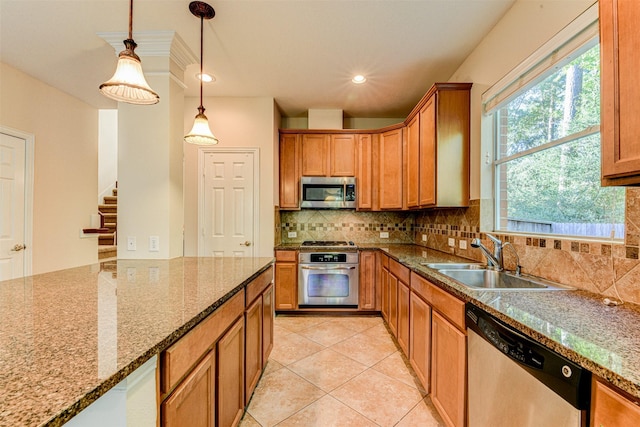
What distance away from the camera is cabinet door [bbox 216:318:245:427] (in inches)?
50.9

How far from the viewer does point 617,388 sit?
0.70 m

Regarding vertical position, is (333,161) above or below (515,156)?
above

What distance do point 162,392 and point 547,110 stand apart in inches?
94.7

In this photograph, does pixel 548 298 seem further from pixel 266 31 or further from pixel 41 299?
pixel 266 31

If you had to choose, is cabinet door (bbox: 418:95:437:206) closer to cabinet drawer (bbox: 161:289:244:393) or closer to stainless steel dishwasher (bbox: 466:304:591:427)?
stainless steel dishwasher (bbox: 466:304:591:427)

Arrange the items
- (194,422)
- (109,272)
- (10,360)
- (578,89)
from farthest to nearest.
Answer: (109,272) < (578,89) < (194,422) < (10,360)

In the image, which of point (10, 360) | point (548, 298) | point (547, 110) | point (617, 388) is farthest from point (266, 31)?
point (617, 388)

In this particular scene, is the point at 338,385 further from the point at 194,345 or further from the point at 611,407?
the point at 611,407

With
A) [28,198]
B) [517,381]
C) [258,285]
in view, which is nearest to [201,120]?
[258,285]

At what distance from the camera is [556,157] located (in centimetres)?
167

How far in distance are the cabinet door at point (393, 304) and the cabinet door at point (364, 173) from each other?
1097 mm

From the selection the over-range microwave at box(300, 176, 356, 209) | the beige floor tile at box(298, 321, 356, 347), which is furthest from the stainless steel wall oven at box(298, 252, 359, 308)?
the over-range microwave at box(300, 176, 356, 209)

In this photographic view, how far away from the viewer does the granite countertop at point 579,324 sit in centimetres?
71

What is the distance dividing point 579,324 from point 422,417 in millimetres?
1207
